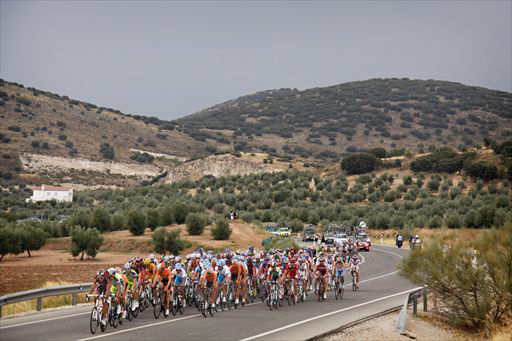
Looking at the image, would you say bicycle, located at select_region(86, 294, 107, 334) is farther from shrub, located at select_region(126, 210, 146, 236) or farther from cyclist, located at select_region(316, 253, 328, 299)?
shrub, located at select_region(126, 210, 146, 236)

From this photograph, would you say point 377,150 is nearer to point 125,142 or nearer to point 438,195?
point 438,195

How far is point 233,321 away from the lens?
18000 mm

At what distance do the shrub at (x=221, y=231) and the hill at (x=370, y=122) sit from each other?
3384 inches

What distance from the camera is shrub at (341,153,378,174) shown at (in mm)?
96125

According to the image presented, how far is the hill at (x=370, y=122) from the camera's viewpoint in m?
147

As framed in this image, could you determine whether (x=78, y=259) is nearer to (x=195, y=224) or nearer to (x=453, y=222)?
(x=195, y=224)

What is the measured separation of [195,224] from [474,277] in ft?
116

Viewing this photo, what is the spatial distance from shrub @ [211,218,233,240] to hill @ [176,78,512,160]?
3384 inches

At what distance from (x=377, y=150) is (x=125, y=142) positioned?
56661 millimetres

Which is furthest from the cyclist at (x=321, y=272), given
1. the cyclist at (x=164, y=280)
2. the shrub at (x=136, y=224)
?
the shrub at (x=136, y=224)

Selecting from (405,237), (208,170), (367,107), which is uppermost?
(367,107)

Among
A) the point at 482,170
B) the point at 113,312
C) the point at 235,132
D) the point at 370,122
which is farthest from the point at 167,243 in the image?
the point at 370,122

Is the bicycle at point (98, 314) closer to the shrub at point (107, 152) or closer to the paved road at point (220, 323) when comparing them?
the paved road at point (220, 323)

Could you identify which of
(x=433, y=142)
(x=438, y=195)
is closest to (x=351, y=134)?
(x=433, y=142)
